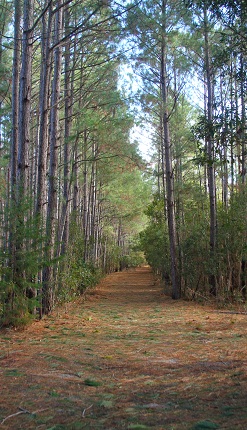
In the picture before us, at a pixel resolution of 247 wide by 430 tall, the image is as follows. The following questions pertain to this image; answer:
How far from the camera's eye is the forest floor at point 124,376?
9.75 ft

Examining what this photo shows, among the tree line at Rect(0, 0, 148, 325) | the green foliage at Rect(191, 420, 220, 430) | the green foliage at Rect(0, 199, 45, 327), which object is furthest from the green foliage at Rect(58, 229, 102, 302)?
the green foliage at Rect(191, 420, 220, 430)

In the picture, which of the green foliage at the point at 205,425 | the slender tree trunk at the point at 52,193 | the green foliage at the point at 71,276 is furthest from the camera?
the green foliage at the point at 71,276

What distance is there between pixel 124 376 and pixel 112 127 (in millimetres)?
10203

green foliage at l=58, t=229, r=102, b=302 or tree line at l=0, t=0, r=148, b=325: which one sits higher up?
tree line at l=0, t=0, r=148, b=325

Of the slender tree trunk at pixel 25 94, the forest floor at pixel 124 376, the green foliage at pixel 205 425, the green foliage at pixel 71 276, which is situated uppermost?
the slender tree trunk at pixel 25 94

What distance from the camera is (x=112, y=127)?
13.5 meters

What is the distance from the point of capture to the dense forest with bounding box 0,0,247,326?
6.59 metres

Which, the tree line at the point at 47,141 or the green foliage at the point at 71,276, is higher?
the tree line at the point at 47,141

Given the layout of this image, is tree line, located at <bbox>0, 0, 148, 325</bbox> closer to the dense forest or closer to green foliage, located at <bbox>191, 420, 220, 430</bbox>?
the dense forest

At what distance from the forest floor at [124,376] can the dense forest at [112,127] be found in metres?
1.30

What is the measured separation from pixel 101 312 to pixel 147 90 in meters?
6.84

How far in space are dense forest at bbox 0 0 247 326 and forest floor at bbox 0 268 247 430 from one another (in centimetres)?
130

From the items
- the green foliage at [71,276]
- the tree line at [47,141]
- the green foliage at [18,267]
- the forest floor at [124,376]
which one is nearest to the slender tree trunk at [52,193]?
the tree line at [47,141]

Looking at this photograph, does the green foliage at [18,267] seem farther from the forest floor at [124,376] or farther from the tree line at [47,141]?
the forest floor at [124,376]
